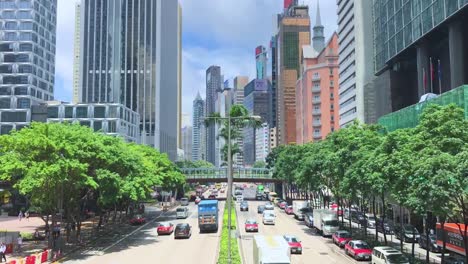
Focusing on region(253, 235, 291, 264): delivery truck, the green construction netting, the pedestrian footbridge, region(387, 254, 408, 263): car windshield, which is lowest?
region(387, 254, 408, 263): car windshield

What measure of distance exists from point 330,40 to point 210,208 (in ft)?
419

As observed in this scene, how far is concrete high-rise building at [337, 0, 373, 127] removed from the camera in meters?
110

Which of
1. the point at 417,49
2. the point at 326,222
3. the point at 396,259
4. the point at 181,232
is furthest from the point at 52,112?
the point at 396,259

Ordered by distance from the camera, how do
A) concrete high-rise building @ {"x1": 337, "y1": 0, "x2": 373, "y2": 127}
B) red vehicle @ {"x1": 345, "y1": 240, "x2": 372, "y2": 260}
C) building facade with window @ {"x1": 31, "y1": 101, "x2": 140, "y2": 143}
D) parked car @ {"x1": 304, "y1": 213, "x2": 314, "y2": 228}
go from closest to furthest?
1. red vehicle @ {"x1": 345, "y1": 240, "x2": 372, "y2": 260}
2. parked car @ {"x1": 304, "y1": 213, "x2": 314, "y2": 228}
3. concrete high-rise building @ {"x1": 337, "y1": 0, "x2": 373, "y2": 127}
4. building facade with window @ {"x1": 31, "y1": 101, "x2": 140, "y2": 143}

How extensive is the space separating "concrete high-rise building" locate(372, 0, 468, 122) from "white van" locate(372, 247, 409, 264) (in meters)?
33.3

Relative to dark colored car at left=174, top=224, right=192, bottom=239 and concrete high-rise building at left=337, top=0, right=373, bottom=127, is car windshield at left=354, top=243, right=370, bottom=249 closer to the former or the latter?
dark colored car at left=174, top=224, right=192, bottom=239

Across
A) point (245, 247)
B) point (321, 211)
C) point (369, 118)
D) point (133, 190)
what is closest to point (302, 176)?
point (321, 211)

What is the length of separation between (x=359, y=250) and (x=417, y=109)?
25.8 meters

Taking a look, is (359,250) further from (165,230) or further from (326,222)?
(165,230)

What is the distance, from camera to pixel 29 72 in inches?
5463

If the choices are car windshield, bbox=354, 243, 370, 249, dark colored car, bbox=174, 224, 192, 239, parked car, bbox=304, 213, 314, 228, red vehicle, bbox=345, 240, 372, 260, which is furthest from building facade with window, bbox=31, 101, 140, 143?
car windshield, bbox=354, 243, 370, 249

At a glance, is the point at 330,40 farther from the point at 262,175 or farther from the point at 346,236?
the point at 346,236

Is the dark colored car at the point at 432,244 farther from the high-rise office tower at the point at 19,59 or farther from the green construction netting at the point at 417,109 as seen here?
the high-rise office tower at the point at 19,59

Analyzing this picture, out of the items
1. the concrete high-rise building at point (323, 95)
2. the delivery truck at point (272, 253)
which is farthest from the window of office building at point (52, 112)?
the delivery truck at point (272, 253)
